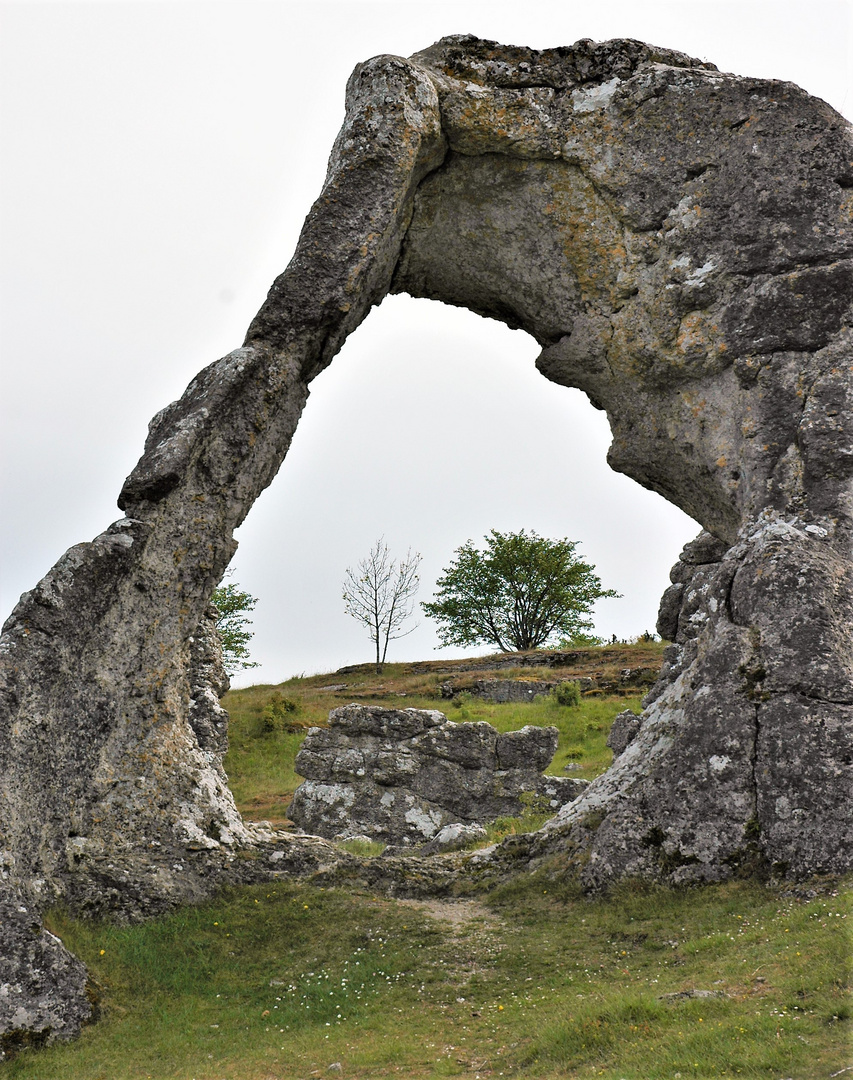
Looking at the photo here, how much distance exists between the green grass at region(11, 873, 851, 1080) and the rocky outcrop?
7143 mm

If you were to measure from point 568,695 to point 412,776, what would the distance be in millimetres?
10445

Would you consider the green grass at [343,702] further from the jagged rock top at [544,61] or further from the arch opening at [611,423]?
the jagged rock top at [544,61]

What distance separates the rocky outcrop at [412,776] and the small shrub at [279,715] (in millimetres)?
8020

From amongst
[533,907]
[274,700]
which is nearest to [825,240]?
[533,907]

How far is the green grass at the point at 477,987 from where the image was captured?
524 cm

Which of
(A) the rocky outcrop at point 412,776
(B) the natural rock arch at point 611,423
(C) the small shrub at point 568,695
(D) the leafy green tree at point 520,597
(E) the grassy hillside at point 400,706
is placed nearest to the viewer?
(B) the natural rock arch at point 611,423

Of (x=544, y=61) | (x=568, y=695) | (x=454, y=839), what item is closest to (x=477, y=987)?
(x=454, y=839)

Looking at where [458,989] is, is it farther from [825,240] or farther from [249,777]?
[249,777]

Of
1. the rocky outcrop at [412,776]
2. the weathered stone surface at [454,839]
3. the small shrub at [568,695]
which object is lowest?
the weathered stone surface at [454,839]

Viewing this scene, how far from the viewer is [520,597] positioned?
47.3 m

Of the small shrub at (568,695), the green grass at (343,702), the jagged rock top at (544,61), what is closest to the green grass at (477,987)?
the green grass at (343,702)

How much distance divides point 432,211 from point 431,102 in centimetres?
132

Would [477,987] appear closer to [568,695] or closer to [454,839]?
[454,839]

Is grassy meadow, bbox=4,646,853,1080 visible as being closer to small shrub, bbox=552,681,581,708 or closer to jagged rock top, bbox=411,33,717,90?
jagged rock top, bbox=411,33,717,90
